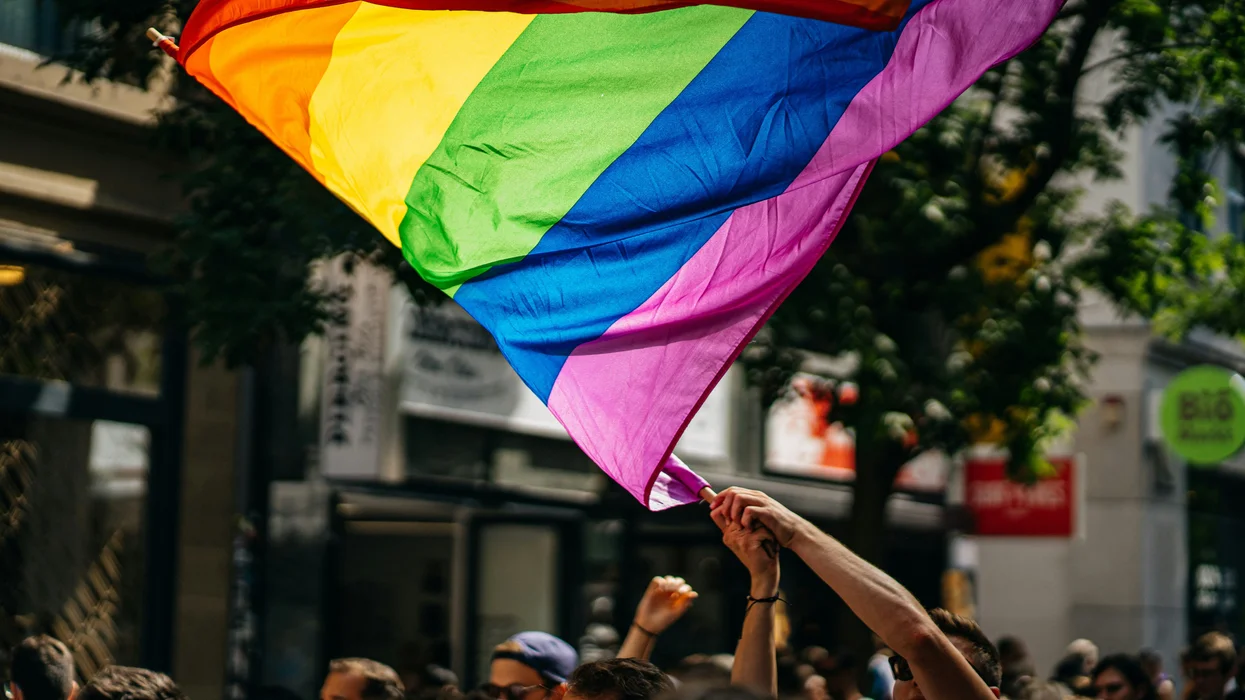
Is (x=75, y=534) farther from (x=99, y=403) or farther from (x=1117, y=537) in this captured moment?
(x=1117, y=537)

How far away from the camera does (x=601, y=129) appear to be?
5.38 meters

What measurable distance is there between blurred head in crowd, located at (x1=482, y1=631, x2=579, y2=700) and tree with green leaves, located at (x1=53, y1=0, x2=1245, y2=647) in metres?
3.40

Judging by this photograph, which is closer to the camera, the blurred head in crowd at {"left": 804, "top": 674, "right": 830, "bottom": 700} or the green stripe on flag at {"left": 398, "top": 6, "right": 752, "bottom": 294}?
the green stripe on flag at {"left": 398, "top": 6, "right": 752, "bottom": 294}

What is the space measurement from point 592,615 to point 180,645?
4.90 metres

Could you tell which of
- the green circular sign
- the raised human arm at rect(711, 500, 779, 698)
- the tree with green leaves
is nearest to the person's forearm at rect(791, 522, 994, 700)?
the raised human arm at rect(711, 500, 779, 698)

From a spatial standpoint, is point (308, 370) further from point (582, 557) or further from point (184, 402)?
point (582, 557)

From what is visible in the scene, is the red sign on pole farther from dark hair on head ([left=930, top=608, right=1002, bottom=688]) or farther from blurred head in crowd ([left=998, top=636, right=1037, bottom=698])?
Answer: dark hair on head ([left=930, top=608, right=1002, bottom=688])

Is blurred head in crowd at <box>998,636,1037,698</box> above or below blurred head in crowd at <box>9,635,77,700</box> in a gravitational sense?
below

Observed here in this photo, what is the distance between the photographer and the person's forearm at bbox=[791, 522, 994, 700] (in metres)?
3.67

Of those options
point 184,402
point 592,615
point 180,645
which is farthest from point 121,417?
point 592,615

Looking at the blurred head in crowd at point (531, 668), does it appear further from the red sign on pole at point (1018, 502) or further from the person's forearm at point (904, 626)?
the red sign on pole at point (1018, 502)

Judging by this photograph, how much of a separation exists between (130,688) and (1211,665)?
6.23 m

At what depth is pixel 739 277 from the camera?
17.0ft

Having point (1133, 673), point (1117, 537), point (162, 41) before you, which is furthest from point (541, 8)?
point (1117, 537)
